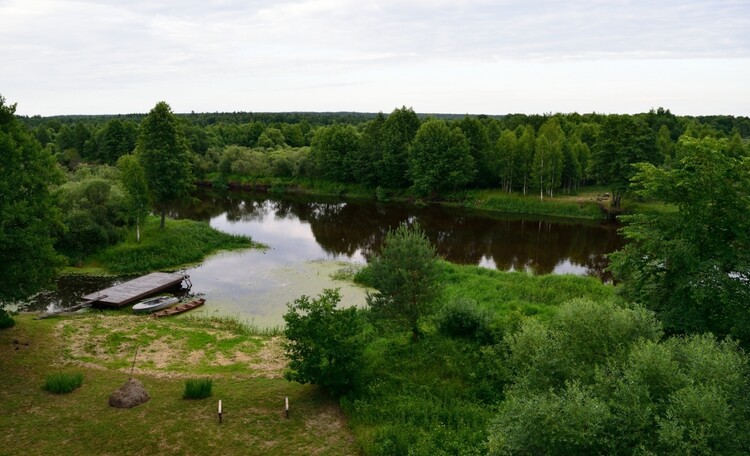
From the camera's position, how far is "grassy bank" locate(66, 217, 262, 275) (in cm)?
3444

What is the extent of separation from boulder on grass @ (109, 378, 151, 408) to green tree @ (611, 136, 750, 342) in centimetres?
1796

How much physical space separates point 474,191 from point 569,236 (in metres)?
18.3

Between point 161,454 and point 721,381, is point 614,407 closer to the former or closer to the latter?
point 721,381

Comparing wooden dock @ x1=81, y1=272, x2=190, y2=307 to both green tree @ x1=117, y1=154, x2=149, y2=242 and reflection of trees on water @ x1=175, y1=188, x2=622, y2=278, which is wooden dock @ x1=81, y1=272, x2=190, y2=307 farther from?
reflection of trees on water @ x1=175, y1=188, x2=622, y2=278

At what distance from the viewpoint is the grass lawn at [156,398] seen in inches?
581

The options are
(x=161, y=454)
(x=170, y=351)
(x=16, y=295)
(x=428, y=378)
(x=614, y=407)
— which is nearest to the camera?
(x=614, y=407)

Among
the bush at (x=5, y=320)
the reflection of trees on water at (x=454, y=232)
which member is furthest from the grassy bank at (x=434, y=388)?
the bush at (x=5, y=320)

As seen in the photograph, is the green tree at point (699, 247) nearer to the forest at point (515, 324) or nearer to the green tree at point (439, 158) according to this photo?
the forest at point (515, 324)

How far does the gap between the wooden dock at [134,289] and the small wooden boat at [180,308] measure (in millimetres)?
2260

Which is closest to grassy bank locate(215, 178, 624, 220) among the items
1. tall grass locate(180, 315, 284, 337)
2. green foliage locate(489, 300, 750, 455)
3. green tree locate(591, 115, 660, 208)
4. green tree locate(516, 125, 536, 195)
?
green tree locate(516, 125, 536, 195)


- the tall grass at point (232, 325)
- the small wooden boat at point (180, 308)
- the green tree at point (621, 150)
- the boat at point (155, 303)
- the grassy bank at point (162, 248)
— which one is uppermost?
the green tree at point (621, 150)

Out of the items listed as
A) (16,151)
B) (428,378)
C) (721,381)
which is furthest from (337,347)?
(16,151)

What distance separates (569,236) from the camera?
47938 millimetres

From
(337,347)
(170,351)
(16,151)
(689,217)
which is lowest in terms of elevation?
(170,351)
